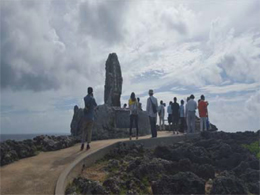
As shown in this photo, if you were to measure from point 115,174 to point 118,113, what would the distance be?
11.5 meters

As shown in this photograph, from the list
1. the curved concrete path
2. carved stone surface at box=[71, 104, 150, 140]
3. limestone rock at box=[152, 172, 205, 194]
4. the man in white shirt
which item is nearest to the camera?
limestone rock at box=[152, 172, 205, 194]

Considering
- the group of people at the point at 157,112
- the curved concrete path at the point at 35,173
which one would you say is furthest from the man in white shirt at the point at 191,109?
the curved concrete path at the point at 35,173

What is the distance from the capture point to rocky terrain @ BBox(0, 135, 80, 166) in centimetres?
1153

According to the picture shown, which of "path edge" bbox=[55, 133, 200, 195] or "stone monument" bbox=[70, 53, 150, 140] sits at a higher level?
"stone monument" bbox=[70, 53, 150, 140]

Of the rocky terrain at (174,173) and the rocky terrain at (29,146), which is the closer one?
the rocky terrain at (174,173)

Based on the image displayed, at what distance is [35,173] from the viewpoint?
9.81 m

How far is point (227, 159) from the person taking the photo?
42.0ft

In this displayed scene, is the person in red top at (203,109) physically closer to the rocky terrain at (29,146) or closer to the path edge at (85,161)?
the path edge at (85,161)

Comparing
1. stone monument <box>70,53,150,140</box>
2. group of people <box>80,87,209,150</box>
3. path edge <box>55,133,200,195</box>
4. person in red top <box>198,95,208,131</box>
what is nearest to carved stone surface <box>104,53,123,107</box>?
stone monument <box>70,53,150,140</box>

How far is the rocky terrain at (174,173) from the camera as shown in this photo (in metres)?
8.29

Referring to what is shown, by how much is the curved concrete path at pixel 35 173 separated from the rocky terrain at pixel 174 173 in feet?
2.68

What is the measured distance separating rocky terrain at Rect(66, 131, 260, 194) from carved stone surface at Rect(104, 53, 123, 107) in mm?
11713

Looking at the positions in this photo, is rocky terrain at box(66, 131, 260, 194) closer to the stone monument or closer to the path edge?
the path edge

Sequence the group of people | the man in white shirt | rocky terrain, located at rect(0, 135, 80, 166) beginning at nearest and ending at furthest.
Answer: rocky terrain, located at rect(0, 135, 80, 166)
the group of people
the man in white shirt
